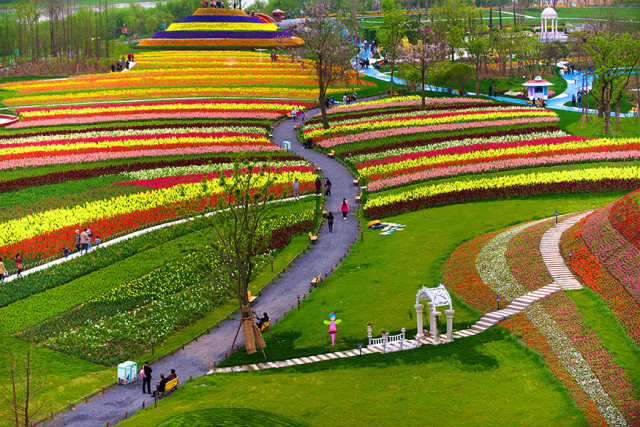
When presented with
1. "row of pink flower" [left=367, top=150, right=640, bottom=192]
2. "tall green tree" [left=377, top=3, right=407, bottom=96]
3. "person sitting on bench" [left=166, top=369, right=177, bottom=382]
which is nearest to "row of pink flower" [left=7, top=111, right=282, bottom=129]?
"tall green tree" [left=377, top=3, right=407, bottom=96]

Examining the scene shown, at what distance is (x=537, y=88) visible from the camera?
8681 cm

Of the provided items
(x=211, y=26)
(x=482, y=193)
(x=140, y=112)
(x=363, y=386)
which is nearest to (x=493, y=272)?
(x=363, y=386)

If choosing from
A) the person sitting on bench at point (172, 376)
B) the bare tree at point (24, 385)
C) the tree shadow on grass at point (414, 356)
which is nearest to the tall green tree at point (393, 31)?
the tree shadow on grass at point (414, 356)

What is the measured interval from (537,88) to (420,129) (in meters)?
31.8

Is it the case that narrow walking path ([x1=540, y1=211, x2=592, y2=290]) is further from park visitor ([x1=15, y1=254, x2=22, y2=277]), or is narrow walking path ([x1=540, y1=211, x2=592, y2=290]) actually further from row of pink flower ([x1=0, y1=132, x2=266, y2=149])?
row of pink flower ([x1=0, y1=132, x2=266, y2=149])

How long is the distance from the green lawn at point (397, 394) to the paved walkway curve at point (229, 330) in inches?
57.1

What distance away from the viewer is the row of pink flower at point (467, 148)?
5291 centimetres

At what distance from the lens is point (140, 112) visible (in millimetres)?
74625

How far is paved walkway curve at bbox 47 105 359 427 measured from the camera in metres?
23.0

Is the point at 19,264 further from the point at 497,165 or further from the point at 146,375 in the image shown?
the point at 497,165

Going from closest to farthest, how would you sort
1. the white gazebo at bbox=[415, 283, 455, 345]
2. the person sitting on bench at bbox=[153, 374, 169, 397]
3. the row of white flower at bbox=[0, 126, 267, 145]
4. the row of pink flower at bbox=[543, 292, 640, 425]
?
the row of pink flower at bbox=[543, 292, 640, 425] → the person sitting on bench at bbox=[153, 374, 169, 397] → the white gazebo at bbox=[415, 283, 455, 345] → the row of white flower at bbox=[0, 126, 267, 145]

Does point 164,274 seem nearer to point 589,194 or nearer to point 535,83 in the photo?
point 589,194

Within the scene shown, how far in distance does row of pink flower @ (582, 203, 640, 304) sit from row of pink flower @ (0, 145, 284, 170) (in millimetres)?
30505

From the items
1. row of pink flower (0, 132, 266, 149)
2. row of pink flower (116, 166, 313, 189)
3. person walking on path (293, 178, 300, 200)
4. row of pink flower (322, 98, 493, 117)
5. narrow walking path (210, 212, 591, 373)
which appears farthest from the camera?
row of pink flower (322, 98, 493, 117)
